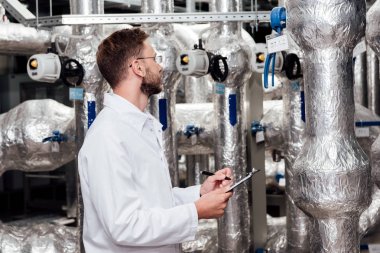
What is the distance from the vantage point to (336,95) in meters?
1.73

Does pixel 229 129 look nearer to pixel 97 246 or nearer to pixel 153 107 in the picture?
pixel 153 107

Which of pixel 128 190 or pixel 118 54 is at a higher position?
pixel 118 54

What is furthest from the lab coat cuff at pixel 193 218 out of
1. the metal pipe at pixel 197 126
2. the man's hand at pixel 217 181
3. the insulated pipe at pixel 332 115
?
the metal pipe at pixel 197 126

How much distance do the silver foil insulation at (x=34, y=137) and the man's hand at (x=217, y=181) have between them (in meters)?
1.25

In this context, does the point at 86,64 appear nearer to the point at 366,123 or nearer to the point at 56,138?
the point at 56,138

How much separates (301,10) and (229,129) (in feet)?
3.54

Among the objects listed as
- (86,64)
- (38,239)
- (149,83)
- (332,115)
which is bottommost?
(38,239)

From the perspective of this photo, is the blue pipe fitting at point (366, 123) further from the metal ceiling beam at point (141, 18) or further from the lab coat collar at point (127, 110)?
the lab coat collar at point (127, 110)

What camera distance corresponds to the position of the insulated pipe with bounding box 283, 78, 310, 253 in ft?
8.89

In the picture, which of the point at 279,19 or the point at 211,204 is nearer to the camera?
the point at 211,204

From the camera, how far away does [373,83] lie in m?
3.52

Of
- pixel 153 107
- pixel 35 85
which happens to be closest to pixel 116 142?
pixel 153 107

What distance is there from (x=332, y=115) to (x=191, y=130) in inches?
52.4

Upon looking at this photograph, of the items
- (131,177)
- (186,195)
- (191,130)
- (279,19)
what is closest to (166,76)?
(191,130)
